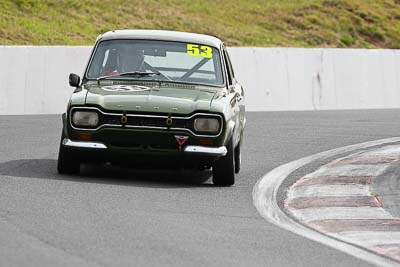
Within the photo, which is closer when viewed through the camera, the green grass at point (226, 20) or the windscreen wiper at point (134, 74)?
the windscreen wiper at point (134, 74)

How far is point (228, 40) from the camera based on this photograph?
1624 inches

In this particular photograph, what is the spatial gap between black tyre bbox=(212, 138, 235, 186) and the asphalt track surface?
0.10 meters

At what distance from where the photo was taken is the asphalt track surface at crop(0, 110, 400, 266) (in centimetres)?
777

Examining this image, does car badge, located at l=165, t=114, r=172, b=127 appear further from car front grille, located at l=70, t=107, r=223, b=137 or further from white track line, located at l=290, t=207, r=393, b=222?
white track line, located at l=290, t=207, r=393, b=222

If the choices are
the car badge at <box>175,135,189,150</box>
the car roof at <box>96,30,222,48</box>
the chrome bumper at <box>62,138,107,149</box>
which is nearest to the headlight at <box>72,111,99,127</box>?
the chrome bumper at <box>62,138,107,149</box>

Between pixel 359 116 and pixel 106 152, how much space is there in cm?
1415

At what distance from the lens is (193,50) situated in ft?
43.5

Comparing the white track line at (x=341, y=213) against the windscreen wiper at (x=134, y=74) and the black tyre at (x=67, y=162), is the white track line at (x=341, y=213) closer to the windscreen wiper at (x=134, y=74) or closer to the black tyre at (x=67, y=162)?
the black tyre at (x=67, y=162)

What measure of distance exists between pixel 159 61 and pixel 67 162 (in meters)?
1.54

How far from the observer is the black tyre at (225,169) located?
12102 mm

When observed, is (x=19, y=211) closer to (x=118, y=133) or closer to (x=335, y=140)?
(x=118, y=133)

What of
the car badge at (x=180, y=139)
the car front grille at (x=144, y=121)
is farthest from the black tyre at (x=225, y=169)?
the car front grille at (x=144, y=121)

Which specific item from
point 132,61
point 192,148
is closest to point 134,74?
point 132,61

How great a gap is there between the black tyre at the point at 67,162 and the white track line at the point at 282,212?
1722mm
